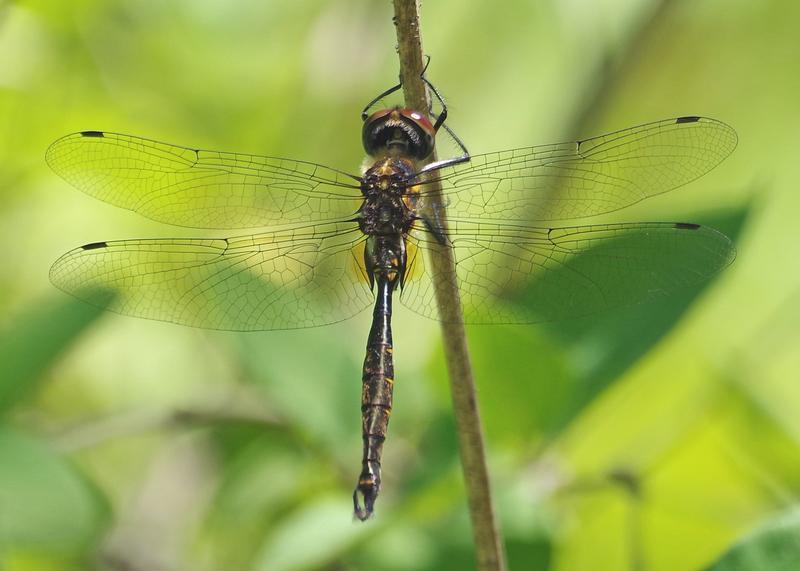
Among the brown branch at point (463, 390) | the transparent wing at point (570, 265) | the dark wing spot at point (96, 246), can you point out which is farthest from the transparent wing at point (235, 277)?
the brown branch at point (463, 390)

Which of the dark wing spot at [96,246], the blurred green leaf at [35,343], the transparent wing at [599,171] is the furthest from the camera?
the dark wing spot at [96,246]

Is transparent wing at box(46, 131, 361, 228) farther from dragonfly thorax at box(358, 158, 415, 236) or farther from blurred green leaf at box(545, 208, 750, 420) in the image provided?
blurred green leaf at box(545, 208, 750, 420)

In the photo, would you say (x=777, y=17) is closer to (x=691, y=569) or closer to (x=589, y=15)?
(x=589, y=15)

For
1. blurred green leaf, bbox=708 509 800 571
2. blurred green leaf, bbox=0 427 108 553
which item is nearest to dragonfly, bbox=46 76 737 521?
blurred green leaf, bbox=0 427 108 553

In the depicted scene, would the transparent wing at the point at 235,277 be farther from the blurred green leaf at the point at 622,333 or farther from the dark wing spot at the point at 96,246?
the blurred green leaf at the point at 622,333

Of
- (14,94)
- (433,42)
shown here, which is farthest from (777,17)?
(14,94)
